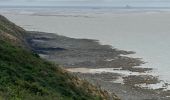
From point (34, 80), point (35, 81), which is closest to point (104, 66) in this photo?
point (34, 80)

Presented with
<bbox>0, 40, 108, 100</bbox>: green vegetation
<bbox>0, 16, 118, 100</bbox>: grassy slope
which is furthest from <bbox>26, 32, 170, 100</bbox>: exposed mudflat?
<bbox>0, 40, 108, 100</bbox>: green vegetation

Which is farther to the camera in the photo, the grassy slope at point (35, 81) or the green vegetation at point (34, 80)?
the green vegetation at point (34, 80)

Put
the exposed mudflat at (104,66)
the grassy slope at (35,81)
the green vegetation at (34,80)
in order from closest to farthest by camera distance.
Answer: the grassy slope at (35,81), the green vegetation at (34,80), the exposed mudflat at (104,66)

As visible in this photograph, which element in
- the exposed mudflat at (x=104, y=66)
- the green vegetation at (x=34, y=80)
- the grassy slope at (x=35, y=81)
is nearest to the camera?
the grassy slope at (x=35, y=81)

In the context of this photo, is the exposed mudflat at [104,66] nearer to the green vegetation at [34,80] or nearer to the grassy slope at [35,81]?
the grassy slope at [35,81]

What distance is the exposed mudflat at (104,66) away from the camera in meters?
47.6

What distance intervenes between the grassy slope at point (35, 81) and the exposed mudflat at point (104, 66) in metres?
9.12

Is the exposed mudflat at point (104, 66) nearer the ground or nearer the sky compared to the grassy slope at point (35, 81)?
nearer the ground

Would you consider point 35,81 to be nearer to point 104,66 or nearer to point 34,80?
point 34,80

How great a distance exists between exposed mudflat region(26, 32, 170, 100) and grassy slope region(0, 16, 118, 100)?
9.12m

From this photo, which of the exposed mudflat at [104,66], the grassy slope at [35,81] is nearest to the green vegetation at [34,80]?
the grassy slope at [35,81]

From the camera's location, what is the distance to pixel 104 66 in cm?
6406

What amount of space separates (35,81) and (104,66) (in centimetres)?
3235

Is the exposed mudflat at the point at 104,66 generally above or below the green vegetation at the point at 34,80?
below
